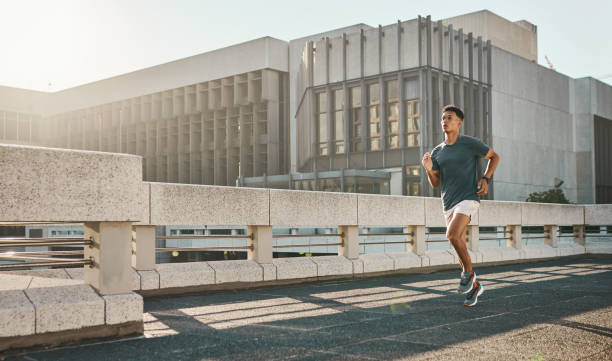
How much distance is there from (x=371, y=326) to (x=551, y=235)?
12.1 m

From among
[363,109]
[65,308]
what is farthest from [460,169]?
[363,109]

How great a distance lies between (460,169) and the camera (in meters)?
6.30

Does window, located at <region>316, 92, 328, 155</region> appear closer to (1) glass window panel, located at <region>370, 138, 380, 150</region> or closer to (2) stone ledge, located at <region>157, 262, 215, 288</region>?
(1) glass window panel, located at <region>370, 138, 380, 150</region>

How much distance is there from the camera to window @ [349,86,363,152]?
39094 millimetres

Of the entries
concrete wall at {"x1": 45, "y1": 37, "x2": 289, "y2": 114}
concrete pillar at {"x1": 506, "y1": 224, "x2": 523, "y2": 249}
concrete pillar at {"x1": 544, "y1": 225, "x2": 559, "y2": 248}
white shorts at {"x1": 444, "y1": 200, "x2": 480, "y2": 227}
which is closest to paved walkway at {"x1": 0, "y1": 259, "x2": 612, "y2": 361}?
white shorts at {"x1": 444, "y1": 200, "x2": 480, "y2": 227}

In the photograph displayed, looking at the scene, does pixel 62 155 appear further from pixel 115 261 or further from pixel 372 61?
pixel 372 61

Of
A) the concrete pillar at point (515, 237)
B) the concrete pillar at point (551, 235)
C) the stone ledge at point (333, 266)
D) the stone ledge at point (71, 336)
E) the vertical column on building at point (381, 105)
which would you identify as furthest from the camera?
the vertical column on building at point (381, 105)

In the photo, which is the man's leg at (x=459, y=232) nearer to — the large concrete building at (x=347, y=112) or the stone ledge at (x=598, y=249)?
the stone ledge at (x=598, y=249)

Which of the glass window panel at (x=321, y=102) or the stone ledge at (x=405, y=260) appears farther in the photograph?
the glass window panel at (x=321, y=102)

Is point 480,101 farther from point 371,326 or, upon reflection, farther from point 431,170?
point 371,326

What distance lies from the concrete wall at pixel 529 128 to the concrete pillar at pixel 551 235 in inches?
1082

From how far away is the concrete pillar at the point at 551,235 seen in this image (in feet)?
51.8

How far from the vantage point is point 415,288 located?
8.27 meters

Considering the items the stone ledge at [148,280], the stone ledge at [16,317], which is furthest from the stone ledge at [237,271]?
the stone ledge at [16,317]
